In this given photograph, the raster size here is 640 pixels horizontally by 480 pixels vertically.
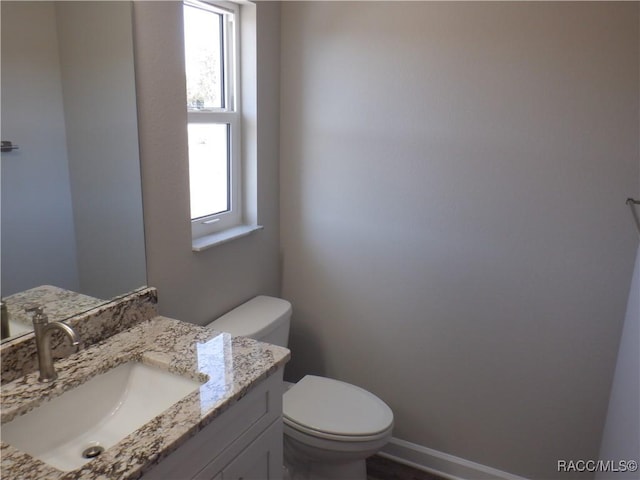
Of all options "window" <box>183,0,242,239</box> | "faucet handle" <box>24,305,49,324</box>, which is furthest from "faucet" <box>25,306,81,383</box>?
Answer: "window" <box>183,0,242,239</box>

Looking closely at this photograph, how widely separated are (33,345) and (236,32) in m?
1.43

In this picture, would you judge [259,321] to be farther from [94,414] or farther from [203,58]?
[203,58]

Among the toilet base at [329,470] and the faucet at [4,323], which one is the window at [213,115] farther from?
the toilet base at [329,470]

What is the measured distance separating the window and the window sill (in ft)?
0.11

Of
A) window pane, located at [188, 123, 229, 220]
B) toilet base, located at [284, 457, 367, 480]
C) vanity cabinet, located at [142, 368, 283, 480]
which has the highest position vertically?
window pane, located at [188, 123, 229, 220]

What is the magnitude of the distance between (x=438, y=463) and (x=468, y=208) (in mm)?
1188

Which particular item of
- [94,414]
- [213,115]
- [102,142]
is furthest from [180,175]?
[94,414]

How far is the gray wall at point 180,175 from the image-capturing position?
1.55 m

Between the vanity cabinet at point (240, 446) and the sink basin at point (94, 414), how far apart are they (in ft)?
0.46

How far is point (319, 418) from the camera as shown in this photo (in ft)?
6.11

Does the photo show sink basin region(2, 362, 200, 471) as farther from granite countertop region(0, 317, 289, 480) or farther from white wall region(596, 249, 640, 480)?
white wall region(596, 249, 640, 480)

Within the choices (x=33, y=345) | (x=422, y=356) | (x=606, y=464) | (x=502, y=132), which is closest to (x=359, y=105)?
(x=502, y=132)

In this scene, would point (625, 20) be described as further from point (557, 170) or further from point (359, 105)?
point (359, 105)

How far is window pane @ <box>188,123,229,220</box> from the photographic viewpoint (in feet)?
6.51
